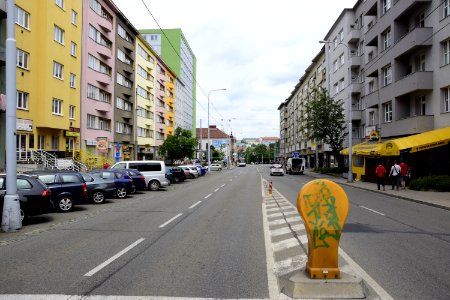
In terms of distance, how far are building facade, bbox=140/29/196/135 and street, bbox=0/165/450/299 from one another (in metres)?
78.6

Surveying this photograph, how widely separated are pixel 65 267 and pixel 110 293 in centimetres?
169

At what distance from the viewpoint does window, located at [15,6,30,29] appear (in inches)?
1089

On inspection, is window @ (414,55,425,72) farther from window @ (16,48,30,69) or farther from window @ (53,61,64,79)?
window @ (16,48,30,69)

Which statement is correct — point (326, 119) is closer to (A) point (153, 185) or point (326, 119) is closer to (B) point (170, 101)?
(A) point (153, 185)

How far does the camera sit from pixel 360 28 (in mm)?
44406

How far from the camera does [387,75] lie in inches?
1329

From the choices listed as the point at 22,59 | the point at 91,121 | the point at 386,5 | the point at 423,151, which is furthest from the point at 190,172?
the point at 386,5

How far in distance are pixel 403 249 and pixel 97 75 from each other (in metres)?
39.8

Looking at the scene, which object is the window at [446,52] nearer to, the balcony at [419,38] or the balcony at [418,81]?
the balcony at [419,38]

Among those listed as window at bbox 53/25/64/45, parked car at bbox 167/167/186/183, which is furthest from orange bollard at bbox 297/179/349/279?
window at bbox 53/25/64/45

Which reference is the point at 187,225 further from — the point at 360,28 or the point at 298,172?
the point at 298,172

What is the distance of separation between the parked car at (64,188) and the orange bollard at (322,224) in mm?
11657

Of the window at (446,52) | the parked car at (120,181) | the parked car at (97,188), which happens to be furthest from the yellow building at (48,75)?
the window at (446,52)

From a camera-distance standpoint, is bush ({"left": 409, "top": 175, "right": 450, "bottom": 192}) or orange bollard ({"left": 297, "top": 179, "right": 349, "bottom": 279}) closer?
orange bollard ({"left": 297, "top": 179, "right": 349, "bottom": 279})
